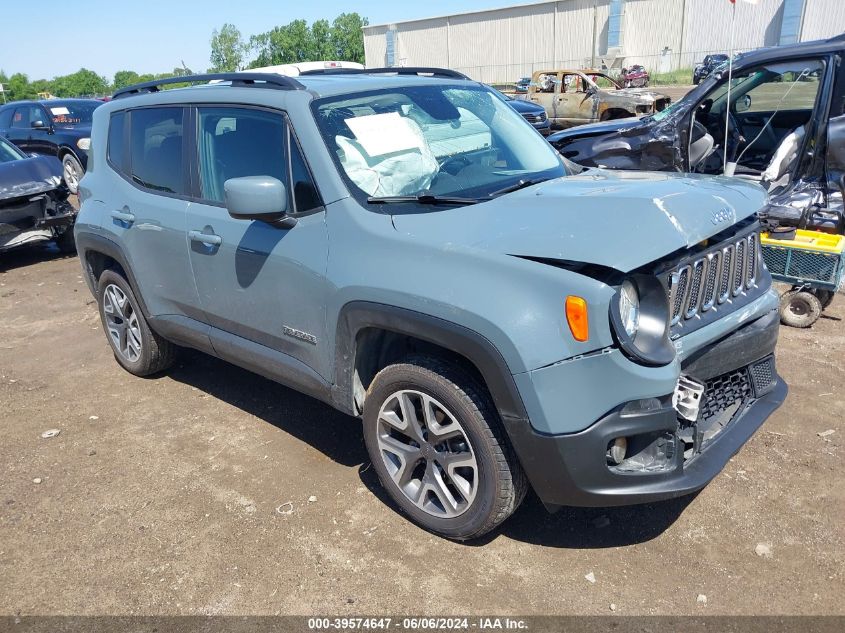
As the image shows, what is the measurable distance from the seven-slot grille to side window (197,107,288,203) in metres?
1.85

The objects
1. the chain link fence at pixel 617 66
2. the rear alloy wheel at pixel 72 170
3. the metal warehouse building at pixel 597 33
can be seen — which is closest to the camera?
the rear alloy wheel at pixel 72 170

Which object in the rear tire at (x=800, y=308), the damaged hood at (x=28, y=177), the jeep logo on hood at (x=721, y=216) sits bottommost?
the rear tire at (x=800, y=308)

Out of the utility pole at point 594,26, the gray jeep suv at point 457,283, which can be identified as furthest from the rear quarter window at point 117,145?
the utility pole at point 594,26

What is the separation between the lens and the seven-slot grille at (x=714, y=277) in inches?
111

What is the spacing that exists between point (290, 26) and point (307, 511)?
3861 inches

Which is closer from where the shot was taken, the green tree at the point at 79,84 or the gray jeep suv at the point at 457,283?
the gray jeep suv at the point at 457,283

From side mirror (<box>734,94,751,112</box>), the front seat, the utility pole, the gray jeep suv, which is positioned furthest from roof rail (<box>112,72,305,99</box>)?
the utility pole

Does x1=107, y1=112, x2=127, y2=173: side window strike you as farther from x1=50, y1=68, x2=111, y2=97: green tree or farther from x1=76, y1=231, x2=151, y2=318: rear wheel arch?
x1=50, y1=68, x2=111, y2=97: green tree

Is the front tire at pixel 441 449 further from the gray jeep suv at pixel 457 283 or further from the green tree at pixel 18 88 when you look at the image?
the green tree at pixel 18 88

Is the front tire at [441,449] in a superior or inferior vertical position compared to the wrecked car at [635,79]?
superior

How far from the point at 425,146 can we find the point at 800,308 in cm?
358

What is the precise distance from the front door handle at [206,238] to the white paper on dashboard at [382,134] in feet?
3.05

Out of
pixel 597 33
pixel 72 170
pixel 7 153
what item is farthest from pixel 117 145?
pixel 597 33

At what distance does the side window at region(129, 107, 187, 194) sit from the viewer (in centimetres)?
406
